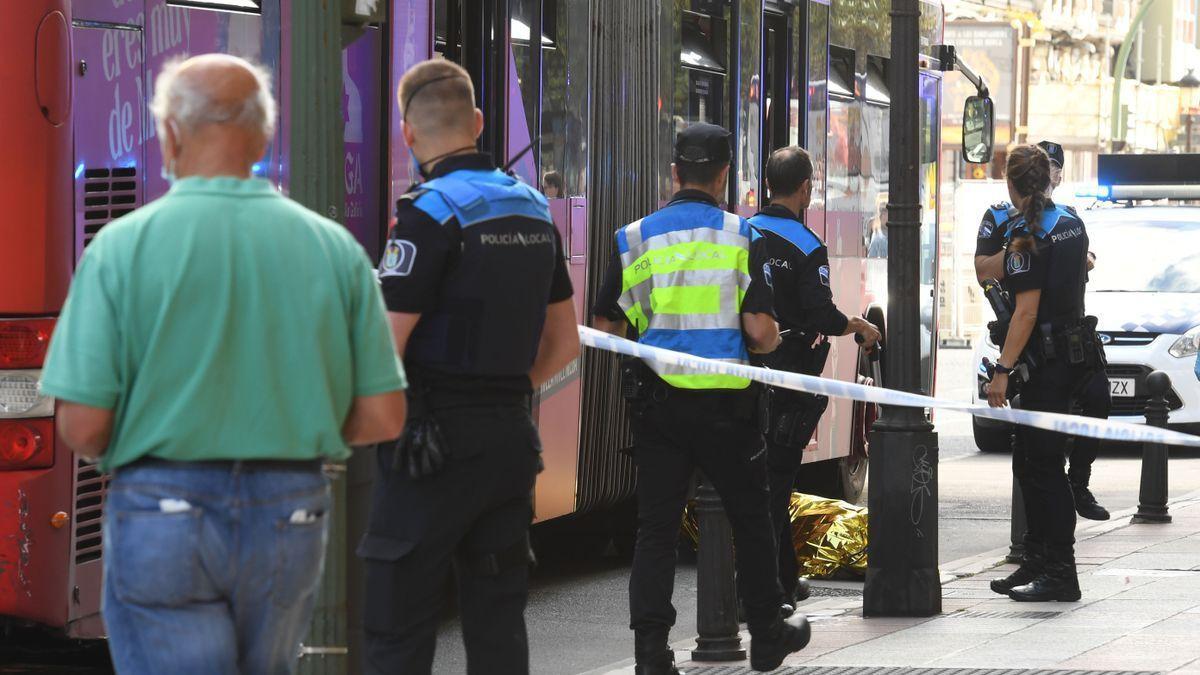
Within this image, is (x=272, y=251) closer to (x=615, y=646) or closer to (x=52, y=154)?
(x=52, y=154)

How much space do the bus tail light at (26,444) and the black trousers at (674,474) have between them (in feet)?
5.94

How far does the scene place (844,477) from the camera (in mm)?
13148

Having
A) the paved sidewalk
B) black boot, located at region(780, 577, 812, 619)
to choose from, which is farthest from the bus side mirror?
black boot, located at region(780, 577, 812, 619)

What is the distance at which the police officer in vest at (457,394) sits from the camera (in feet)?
16.5

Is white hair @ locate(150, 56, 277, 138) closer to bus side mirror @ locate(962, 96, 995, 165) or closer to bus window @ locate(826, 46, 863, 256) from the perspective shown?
bus window @ locate(826, 46, 863, 256)

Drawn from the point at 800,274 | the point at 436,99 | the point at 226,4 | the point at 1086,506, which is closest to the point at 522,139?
the point at 800,274

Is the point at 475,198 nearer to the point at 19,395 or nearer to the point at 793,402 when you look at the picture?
the point at 19,395

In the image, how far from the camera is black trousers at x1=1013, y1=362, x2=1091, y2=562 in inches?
353

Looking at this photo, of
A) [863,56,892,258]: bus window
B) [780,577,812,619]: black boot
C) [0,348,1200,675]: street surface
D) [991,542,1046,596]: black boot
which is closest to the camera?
[0,348,1200,675]: street surface

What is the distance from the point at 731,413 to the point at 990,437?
12028 millimetres

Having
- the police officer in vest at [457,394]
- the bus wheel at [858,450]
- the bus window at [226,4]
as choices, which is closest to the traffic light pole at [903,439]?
the bus window at [226,4]

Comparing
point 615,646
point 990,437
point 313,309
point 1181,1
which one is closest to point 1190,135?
point 1181,1

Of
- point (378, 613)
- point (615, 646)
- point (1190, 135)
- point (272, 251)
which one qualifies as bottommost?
point (615, 646)

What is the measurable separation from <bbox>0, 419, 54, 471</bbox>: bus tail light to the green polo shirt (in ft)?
8.52
